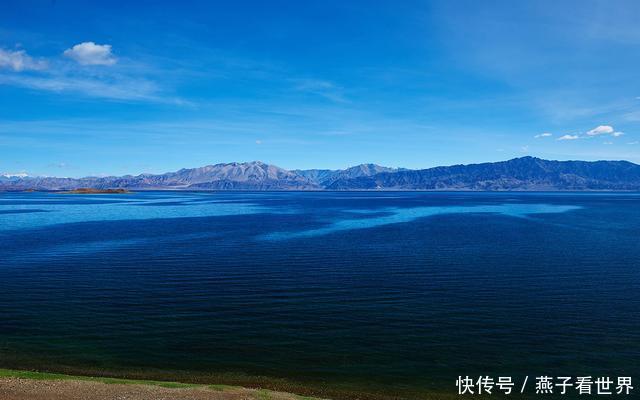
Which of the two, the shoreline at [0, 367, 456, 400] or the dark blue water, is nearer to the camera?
the shoreline at [0, 367, 456, 400]

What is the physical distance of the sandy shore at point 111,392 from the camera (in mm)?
23359

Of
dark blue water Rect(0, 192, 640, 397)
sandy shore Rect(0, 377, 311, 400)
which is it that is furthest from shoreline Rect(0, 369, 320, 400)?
dark blue water Rect(0, 192, 640, 397)

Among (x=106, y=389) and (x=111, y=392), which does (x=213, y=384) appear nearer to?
(x=111, y=392)

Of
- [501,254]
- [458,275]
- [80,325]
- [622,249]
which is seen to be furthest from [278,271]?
[622,249]

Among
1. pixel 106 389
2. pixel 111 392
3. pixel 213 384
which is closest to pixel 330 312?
pixel 213 384

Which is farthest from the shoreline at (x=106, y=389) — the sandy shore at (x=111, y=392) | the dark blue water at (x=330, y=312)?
the dark blue water at (x=330, y=312)

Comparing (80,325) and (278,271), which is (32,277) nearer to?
(80,325)

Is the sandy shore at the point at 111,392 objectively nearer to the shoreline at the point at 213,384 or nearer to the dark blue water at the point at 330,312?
the shoreline at the point at 213,384

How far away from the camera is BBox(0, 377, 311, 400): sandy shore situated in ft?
76.6

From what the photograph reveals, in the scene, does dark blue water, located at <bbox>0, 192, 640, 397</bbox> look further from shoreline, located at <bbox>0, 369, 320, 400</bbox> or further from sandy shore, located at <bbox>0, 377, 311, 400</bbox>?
sandy shore, located at <bbox>0, 377, 311, 400</bbox>

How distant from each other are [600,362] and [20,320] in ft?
141

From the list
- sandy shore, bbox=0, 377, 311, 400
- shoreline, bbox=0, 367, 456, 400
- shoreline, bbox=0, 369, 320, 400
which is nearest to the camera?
sandy shore, bbox=0, 377, 311, 400

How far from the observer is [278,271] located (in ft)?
191

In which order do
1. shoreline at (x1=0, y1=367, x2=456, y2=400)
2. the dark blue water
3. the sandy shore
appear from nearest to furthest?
1. the sandy shore
2. shoreline at (x1=0, y1=367, x2=456, y2=400)
3. the dark blue water
